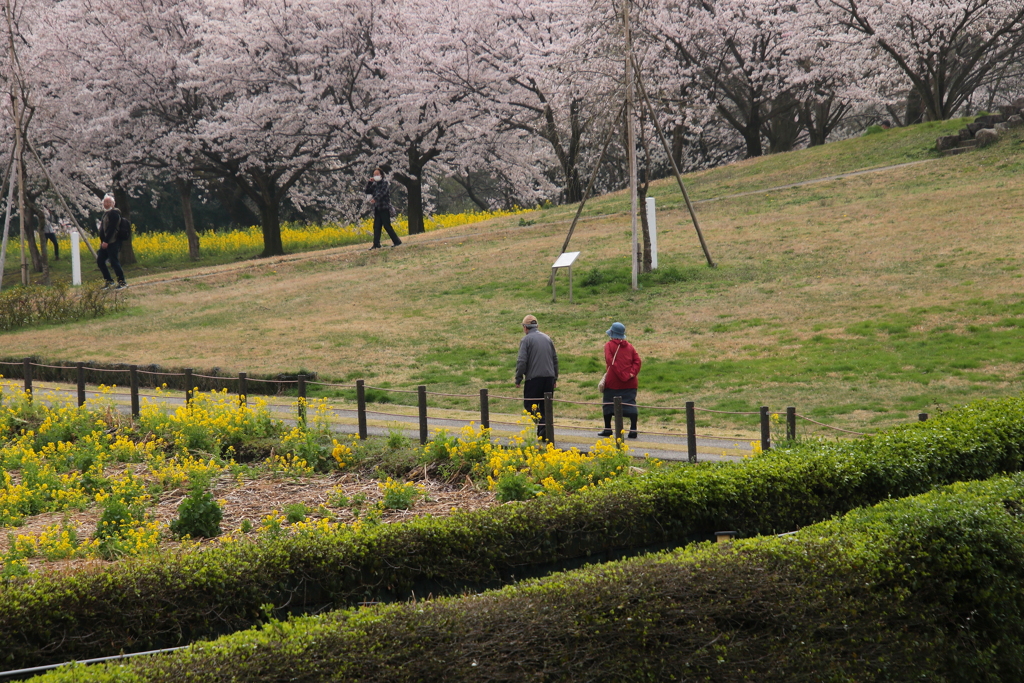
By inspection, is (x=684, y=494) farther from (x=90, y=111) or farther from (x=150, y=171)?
(x=150, y=171)

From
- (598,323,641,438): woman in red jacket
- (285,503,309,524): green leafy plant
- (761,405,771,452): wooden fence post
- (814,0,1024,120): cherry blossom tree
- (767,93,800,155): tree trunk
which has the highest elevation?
(814,0,1024,120): cherry blossom tree

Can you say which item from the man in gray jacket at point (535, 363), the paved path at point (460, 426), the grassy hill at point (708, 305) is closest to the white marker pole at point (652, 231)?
the grassy hill at point (708, 305)

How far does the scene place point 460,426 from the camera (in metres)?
12.5

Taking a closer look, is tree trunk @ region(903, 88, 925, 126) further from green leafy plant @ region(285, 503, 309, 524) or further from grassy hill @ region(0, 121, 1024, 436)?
green leafy plant @ region(285, 503, 309, 524)

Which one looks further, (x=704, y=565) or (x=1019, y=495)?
(x=1019, y=495)

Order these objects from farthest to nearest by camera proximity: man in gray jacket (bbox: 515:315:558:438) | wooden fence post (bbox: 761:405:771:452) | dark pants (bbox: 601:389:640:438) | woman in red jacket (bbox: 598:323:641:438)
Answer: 1. woman in red jacket (bbox: 598:323:641:438)
2. dark pants (bbox: 601:389:640:438)
3. man in gray jacket (bbox: 515:315:558:438)
4. wooden fence post (bbox: 761:405:771:452)

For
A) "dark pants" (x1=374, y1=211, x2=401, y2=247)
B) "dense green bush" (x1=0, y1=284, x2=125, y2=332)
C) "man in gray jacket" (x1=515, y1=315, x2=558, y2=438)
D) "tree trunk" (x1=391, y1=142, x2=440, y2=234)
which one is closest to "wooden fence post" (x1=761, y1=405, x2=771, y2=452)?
"man in gray jacket" (x1=515, y1=315, x2=558, y2=438)

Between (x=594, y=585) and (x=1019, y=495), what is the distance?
128 inches

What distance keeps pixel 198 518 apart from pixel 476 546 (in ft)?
9.55

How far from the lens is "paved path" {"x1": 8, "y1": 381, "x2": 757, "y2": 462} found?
35.0ft

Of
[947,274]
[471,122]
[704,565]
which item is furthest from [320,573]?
[471,122]

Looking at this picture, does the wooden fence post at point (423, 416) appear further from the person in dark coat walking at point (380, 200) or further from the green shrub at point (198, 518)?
the person in dark coat walking at point (380, 200)

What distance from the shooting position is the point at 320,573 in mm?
5477

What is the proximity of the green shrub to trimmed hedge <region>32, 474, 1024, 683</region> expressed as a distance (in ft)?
12.3
